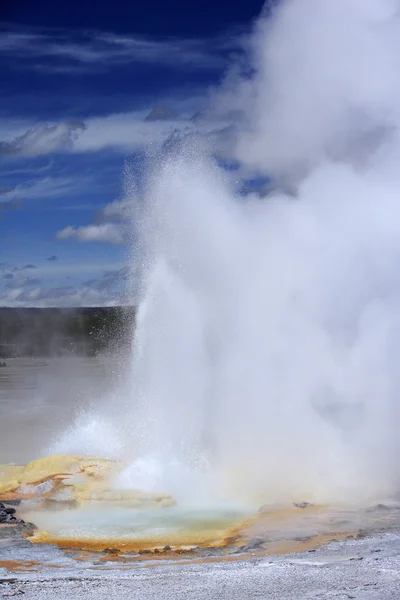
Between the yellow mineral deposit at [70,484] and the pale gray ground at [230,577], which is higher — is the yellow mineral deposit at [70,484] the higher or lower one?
the higher one

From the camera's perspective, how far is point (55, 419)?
2048 cm

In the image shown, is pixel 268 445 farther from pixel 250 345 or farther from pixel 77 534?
pixel 77 534

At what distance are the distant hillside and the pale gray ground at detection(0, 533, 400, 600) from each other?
102 feet

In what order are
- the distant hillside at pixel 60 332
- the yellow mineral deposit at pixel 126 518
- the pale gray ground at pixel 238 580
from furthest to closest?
the distant hillside at pixel 60 332
the yellow mineral deposit at pixel 126 518
the pale gray ground at pixel 238 580

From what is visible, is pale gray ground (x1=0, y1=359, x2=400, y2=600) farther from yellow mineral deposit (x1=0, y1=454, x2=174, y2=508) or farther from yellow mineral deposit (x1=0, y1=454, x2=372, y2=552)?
yellow mineral deposit (x1=0, y1=454, x2=174, y2=508)

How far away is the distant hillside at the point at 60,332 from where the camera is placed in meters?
51.2

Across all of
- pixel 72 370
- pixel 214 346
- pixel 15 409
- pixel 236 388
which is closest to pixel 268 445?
pixel 236 388

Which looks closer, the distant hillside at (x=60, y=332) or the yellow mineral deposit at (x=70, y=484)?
the yellow mineral deposit at (x=70, y=484)

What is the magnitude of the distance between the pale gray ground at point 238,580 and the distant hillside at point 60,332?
102ft

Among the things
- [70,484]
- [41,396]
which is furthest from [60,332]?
[70,484]

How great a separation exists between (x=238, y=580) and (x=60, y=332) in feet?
213

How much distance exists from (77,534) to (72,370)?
26.9 m

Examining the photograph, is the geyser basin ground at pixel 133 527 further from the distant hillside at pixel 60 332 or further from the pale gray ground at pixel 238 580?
the distant hillside at pixel 60 332

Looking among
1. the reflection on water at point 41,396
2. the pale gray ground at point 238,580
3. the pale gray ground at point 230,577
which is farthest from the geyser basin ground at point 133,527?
the reflection on water at point 41,396
